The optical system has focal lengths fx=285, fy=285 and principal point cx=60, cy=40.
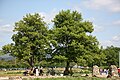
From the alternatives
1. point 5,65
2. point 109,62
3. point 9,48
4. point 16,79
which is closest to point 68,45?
point 9,48

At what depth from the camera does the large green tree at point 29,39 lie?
42344mm

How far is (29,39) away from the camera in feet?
141

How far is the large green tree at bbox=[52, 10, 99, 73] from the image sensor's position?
4300 cm

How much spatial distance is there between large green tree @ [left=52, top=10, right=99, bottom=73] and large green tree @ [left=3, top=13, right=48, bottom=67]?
2075mm

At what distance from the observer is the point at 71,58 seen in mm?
43844

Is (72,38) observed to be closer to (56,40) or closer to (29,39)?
(56,40)

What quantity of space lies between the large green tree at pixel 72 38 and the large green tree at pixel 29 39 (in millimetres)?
2075

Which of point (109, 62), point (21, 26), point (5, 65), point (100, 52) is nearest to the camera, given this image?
point (21, 26)

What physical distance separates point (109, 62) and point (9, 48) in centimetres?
5136

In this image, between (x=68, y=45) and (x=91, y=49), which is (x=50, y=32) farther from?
(x=91, y=49)

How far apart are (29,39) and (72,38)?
21.6 ft

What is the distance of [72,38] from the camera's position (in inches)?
1727

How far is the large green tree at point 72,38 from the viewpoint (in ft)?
141

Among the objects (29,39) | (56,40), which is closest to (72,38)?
(56,40)
